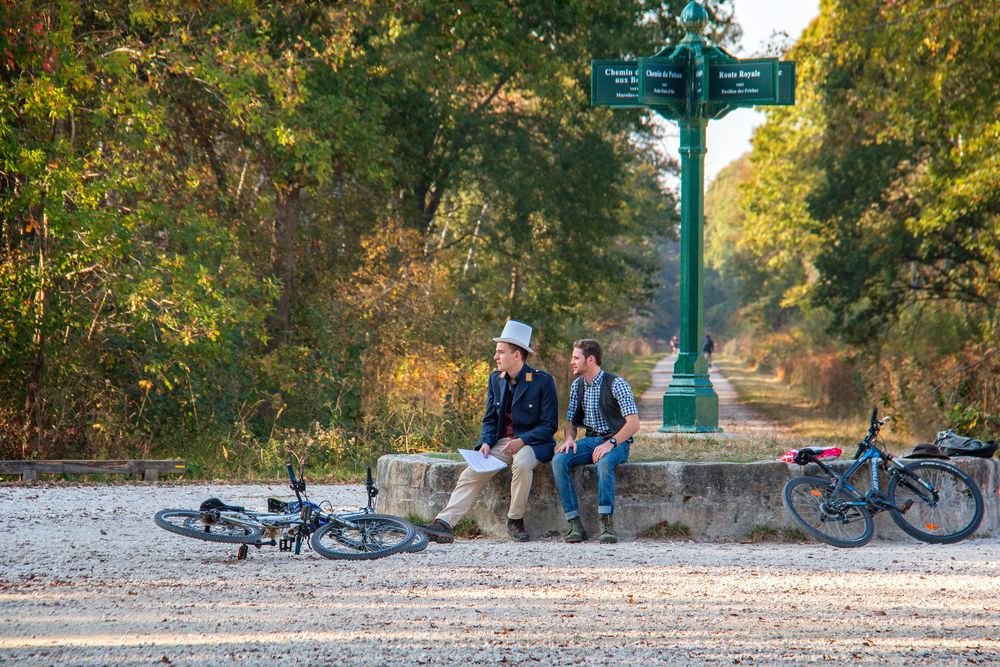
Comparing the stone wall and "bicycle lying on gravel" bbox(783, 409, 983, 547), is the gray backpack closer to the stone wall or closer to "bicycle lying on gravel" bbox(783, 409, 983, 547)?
the stone wall

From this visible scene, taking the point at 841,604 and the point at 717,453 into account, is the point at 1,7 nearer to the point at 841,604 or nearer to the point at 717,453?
the point at 717,453

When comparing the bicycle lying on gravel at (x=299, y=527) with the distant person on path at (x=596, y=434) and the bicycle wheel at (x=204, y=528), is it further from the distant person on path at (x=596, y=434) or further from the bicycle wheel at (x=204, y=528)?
the distant person on path at (x=596, y=434)

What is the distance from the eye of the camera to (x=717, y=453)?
440 inches

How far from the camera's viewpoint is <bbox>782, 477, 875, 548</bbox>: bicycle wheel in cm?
1008

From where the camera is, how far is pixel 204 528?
30.1 ft

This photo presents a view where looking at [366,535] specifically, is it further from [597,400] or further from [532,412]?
[597,400]

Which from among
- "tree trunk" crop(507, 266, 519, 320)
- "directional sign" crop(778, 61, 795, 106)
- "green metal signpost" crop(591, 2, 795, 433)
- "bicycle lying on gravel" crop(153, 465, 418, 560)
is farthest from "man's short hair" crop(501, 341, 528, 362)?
"tree trunk" crop(507, 266, 519, 320)

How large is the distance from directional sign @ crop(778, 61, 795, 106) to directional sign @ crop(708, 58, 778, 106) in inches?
2.8

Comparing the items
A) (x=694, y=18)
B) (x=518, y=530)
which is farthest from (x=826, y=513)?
(x=694, y=18)

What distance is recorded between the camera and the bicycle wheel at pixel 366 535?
9203 millimetres

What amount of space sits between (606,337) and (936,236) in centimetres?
2542

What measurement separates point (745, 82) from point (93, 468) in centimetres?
881

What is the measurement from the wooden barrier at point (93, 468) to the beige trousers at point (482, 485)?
7.02m

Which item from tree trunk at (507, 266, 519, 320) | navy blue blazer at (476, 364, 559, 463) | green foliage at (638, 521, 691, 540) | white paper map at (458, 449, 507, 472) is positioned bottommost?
green foliage at (638, 521, 691, 540)
